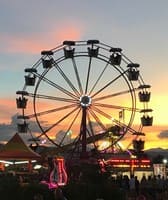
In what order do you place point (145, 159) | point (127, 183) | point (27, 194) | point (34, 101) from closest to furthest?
point (27, 194) → point (127, 183) → point (34, 101) → point (145, 159)

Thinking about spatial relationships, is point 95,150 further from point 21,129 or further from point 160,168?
point 160,168

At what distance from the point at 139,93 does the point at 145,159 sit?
9019 mm

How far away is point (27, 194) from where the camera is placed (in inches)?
896

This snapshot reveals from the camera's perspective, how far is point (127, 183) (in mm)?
31172

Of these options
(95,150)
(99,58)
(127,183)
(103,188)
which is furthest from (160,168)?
(103,188)

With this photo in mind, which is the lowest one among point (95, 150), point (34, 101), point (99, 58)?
point (95, 150)

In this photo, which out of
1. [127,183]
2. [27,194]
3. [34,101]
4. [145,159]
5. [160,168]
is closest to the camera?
[27,194]

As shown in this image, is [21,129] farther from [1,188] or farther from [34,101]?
[1,188]

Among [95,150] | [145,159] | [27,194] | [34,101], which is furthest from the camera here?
[145,159]

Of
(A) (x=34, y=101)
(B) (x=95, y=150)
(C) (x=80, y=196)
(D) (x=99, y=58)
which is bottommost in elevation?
(C) (x=80, y=196)

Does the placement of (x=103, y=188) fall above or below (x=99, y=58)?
below

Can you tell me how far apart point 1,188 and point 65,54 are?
61.6 ft

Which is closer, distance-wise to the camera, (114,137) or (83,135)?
(83,135)

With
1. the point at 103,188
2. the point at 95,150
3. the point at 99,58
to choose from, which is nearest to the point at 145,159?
the point at 95,150
